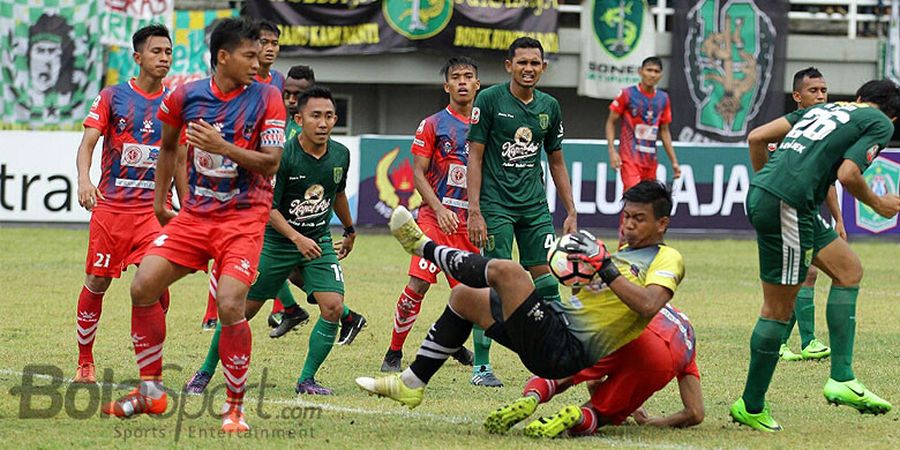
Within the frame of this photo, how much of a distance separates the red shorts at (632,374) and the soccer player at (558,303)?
112 mm

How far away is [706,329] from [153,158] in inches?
202

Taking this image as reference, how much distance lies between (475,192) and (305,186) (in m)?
1.13

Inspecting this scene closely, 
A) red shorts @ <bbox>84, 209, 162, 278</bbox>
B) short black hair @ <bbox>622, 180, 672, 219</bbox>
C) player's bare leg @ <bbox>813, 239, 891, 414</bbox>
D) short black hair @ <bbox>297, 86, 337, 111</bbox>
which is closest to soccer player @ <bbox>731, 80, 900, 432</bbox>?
player's bare leg @ <bbox>813, 239, 891, 414</bbox>

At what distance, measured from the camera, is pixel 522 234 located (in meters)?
9.80

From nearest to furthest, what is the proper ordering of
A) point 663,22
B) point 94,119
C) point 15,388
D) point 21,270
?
1. point 15,388
2. point 94,119
3. point 21,270
4. point 663,22

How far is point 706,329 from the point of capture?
480 inches

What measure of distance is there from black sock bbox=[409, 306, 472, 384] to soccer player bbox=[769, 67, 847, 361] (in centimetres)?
362

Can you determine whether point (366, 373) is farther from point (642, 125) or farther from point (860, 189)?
point (642, 125)

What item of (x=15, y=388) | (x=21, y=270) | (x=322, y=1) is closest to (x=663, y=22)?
(x=322, y=1)

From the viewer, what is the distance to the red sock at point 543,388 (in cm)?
722

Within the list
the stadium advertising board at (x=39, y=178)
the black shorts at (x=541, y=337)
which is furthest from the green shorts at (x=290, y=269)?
the stadium advertising board at (x=39, y=178)

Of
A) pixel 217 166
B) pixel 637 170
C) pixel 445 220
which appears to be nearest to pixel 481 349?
pixel 445 220

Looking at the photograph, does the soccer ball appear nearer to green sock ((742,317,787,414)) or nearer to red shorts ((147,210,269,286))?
green sock ((742,317,787,414))

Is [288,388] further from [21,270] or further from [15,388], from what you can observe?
[21,270]
